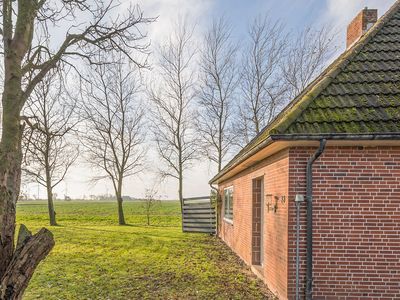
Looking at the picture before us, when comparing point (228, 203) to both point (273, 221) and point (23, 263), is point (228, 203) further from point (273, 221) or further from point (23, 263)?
point (23, 263)

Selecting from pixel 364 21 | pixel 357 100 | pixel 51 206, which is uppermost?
pixel 364 21

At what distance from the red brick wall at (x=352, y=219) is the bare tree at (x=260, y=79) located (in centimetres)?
1551

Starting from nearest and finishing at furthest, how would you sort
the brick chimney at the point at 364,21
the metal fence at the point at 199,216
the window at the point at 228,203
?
the brick chimney at the point at 364,21 → the window at the point at 228,203 → the metal fence at the point at 199,216

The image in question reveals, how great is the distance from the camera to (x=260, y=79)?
2119 cm

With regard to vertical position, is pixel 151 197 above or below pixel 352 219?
below

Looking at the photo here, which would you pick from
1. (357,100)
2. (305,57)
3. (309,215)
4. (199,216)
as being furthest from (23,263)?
(305,57)

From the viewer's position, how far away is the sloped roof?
4988 millimetres

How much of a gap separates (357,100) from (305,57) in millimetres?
16076

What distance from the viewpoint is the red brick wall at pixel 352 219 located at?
5.16 m

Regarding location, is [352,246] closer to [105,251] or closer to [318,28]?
[105,251]

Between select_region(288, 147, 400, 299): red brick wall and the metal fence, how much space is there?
1202 cm

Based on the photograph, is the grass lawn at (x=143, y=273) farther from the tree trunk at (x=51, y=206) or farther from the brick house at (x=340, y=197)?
the tree trunk at (x=51, y=206)

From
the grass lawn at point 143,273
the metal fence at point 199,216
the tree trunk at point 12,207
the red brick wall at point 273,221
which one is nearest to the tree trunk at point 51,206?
the metal fence at point 199,216

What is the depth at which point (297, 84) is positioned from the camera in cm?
2066
